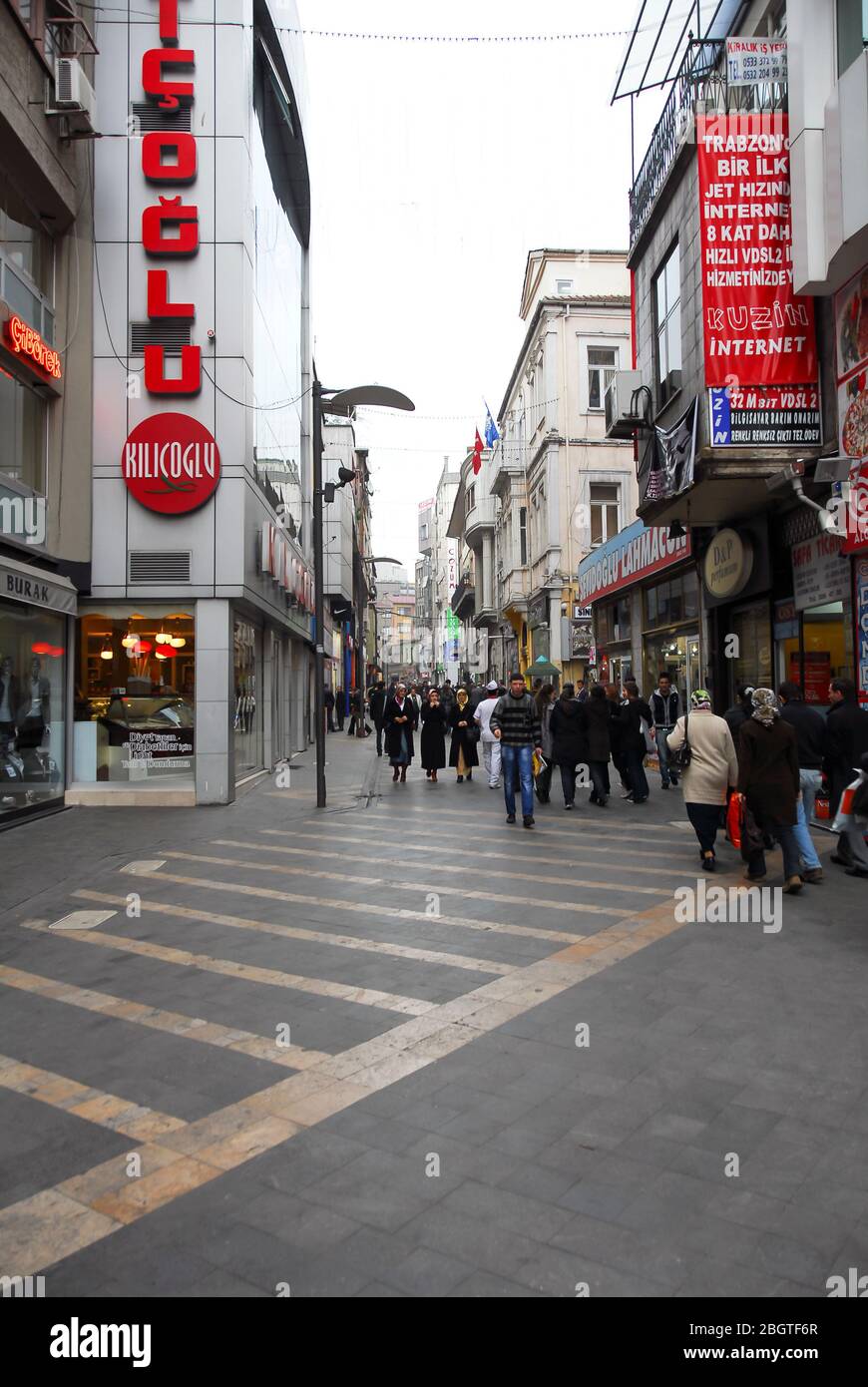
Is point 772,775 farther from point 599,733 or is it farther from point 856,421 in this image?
point 599,733

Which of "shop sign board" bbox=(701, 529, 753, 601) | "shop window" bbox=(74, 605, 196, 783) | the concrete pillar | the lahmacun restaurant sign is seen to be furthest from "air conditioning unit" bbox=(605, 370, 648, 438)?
"shop window" bbox=(74, 605, 196, 783)

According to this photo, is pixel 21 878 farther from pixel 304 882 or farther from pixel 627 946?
pixel 627 946

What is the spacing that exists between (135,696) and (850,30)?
512 inches

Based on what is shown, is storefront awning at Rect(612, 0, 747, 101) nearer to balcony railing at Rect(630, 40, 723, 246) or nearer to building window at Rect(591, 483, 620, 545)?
balcony railing at Rect(630, 40, 723, 246)

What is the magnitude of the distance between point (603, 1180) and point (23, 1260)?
76.0 inches

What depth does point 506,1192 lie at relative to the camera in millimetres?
3326

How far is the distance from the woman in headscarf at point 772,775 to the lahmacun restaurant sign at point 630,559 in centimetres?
1005

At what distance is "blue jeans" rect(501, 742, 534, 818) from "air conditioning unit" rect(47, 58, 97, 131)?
10632 millimetres

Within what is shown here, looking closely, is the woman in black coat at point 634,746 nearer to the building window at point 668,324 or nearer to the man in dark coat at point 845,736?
the man in dark coat at point 845,736

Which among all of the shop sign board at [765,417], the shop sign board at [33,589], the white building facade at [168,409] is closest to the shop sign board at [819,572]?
the shop sign board at [765,417]

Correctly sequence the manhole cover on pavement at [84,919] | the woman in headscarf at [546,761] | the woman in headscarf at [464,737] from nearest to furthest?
the manhole cover on pavement at [84,919], the woman in headscarf at [546,761], the woman in headscarf at [464,737]

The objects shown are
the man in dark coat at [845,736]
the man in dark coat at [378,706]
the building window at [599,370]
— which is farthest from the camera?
the building window at [599,370]

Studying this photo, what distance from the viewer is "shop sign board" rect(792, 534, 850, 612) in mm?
12156

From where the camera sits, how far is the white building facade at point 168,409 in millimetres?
14984
